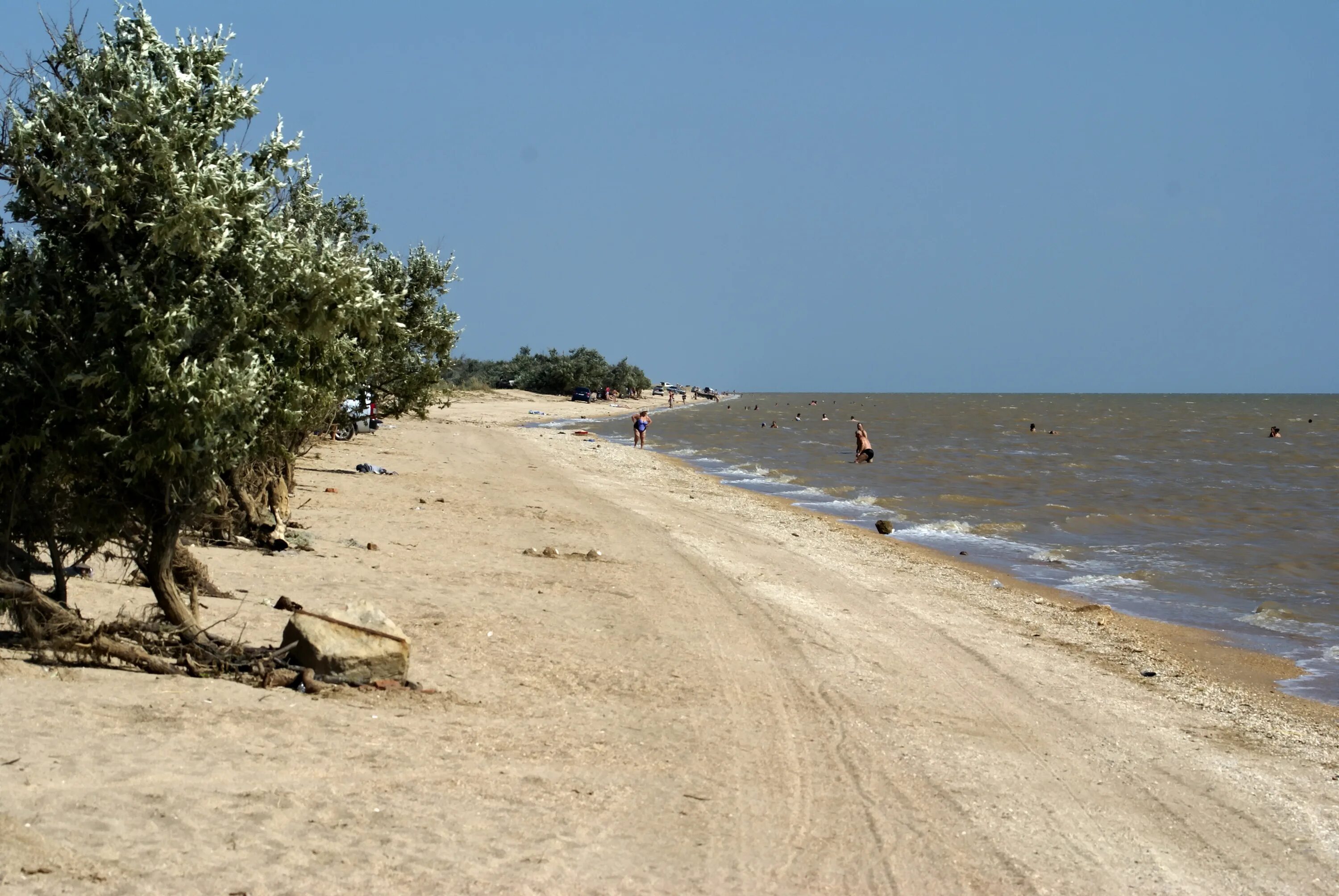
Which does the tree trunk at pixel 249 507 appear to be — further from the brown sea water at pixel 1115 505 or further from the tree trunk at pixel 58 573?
the brown sea water at pixel 1115 505

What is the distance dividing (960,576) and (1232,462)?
125 ft

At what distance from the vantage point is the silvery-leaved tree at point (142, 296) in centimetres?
689

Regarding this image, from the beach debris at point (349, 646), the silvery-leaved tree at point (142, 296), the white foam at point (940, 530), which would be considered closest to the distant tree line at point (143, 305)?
the silvery-leaved tree at point (142, 296)

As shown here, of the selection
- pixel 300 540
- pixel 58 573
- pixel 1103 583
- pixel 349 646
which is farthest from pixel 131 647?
pixel 1103 583

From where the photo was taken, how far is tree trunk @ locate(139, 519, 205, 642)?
7797 mm

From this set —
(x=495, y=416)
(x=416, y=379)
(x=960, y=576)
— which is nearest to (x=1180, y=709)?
(x=960, y=576)

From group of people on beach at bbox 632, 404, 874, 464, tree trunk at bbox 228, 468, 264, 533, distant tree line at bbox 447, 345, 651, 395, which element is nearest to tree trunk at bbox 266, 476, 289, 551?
tree trunk at bbox 228, 468, 264, 533

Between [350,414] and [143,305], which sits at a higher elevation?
[143,305]

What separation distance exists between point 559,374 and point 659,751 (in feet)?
357

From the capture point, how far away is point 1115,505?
99.7 ft

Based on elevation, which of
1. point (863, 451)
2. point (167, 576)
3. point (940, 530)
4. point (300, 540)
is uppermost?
point (167, 576)

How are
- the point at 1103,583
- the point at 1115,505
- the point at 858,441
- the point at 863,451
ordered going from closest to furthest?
the point at 1103,583, the point at 1115,505, the point at 858,441, the point at 863,451

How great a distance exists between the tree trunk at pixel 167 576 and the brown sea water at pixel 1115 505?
424 inches

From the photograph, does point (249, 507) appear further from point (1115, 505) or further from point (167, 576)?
A: point (1115, 505)
